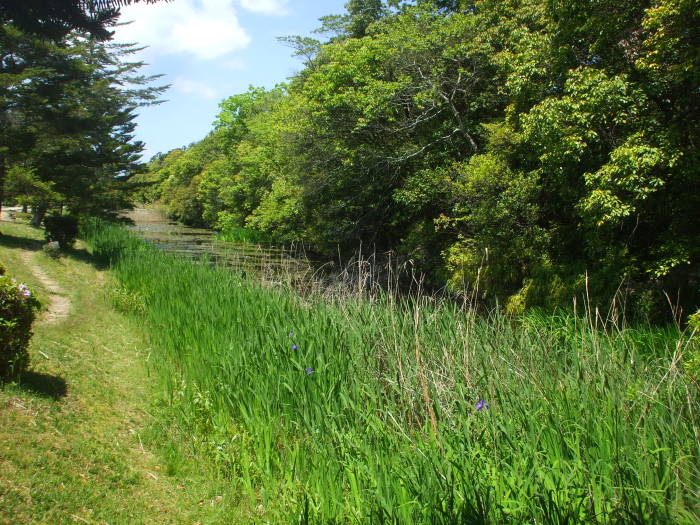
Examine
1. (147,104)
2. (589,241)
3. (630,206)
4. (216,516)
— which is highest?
(147,104)

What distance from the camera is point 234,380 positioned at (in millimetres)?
4828

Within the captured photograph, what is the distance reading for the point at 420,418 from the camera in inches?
160

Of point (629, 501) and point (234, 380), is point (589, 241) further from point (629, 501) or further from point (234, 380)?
point (629, 501)

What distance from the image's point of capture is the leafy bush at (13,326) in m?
4.52

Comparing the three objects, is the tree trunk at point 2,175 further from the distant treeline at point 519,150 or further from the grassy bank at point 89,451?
the distant treeline at point 519,150

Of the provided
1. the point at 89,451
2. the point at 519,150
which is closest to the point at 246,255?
the point at 519,150

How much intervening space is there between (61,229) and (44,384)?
10847 millimetres

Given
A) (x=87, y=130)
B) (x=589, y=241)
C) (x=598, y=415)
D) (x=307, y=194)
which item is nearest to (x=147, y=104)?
(x=87, y=130)

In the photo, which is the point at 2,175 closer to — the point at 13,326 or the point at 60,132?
the point at 60,132

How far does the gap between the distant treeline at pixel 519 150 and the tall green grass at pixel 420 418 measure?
139 cm

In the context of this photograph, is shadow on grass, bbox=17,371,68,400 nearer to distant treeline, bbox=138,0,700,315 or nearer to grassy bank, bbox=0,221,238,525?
grassy bank, bbox=0,221,238,525

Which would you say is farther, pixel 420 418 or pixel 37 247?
pixel 37 247

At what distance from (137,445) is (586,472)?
12.1 ft

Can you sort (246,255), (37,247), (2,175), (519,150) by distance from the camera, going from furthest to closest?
(246,255), (37,247), (2,175), (519,150)
